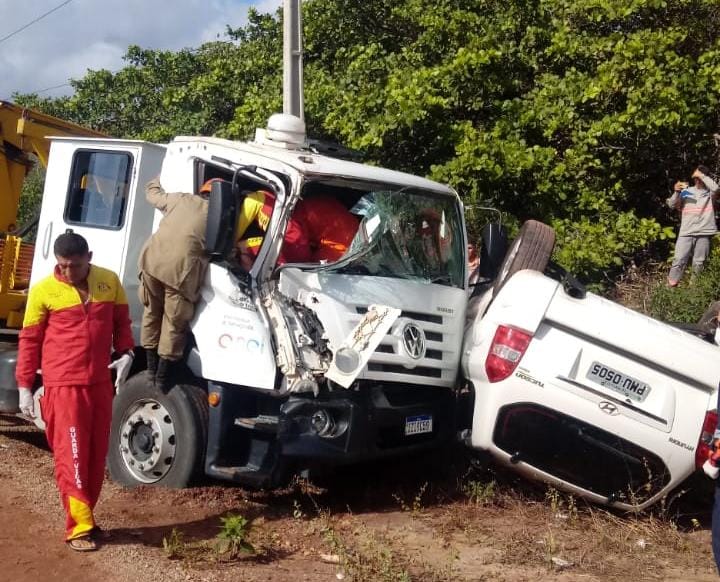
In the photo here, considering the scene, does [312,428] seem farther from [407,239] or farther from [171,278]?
[407,239]

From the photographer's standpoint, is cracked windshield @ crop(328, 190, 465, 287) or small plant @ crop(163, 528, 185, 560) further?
cracked windshield @ crop(328, 190, 465, 287)

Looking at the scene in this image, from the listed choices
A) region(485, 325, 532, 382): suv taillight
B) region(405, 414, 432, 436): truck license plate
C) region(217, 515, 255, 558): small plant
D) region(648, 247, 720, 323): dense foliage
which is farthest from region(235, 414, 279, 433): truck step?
region(648, 247, 720, 323): dense foliage

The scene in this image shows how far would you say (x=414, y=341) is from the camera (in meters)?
6.04

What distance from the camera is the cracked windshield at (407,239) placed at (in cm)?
623

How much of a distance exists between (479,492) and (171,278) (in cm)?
263

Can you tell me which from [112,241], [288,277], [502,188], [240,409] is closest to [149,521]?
[240,409]

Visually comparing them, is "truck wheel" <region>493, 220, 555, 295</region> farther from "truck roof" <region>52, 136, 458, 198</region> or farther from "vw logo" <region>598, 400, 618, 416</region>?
"vw logo" <region>598, 400, 618, 416</region>

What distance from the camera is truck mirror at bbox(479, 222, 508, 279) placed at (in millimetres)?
7145

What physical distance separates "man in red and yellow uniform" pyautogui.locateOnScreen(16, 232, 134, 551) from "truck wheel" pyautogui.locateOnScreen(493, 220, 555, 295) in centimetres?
268

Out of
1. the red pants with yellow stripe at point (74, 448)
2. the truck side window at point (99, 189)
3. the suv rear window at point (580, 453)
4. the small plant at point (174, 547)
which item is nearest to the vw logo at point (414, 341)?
the suv rear window at point (580, 453)

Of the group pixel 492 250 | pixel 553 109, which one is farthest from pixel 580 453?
pixel 553 109

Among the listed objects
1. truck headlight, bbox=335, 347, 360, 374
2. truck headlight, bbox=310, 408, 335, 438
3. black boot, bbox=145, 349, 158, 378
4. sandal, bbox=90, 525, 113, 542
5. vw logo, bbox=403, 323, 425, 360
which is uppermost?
vw logo, bbox=403, 323, 425, 360

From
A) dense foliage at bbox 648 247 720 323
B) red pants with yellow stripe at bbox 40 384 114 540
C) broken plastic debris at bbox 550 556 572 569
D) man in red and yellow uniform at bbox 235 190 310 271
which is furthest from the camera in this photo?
dense foliage at bbox 648 247 720 323

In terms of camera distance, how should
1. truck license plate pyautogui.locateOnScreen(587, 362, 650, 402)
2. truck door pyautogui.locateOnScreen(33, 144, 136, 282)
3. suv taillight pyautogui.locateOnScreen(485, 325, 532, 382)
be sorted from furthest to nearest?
1. truck door pyautogui.locateOnScreen(33, 144, 136, 282)
2. suv taillight pyautogui.locateOnScreen(485, 325, 532, 382)
3. truck license plate pyautogui.locateOnScreen(587, 362, 650, 402)
